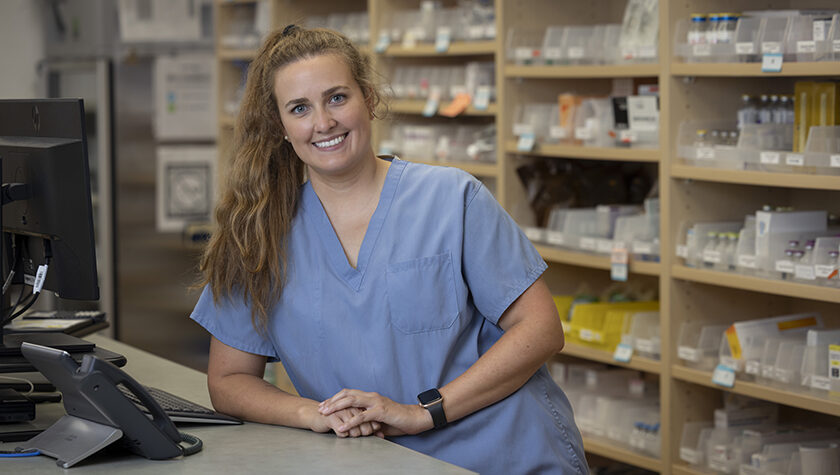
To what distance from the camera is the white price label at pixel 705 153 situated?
11.1 ft

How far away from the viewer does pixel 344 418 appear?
2.06m

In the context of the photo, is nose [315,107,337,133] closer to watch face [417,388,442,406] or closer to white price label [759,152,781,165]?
watch face [417,388,442,406]

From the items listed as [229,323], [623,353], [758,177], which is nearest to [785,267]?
[758,177]

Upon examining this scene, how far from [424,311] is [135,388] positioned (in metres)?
0.62

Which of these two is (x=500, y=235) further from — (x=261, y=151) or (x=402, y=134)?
(x=402, y=134)

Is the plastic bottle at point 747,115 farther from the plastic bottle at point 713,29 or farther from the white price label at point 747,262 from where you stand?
the white price label at point 747,262

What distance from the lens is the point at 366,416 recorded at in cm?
206

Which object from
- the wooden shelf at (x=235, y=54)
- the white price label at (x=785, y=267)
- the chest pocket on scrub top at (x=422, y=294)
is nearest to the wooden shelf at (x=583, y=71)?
the white price label at (x=785, y=267)

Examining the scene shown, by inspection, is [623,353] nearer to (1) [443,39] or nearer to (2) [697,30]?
(2) [697,30]

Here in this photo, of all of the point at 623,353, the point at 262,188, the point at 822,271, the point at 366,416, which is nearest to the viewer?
the point at 366,416

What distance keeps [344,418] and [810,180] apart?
65.6 inches

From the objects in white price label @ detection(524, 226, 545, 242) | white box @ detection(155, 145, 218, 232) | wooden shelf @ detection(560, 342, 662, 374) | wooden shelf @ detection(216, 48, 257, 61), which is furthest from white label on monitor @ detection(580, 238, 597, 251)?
white box @ detection(155, 145, 218, 232)

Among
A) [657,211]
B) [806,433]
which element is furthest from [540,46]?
[806,433]

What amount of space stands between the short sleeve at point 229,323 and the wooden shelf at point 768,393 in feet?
5.40
